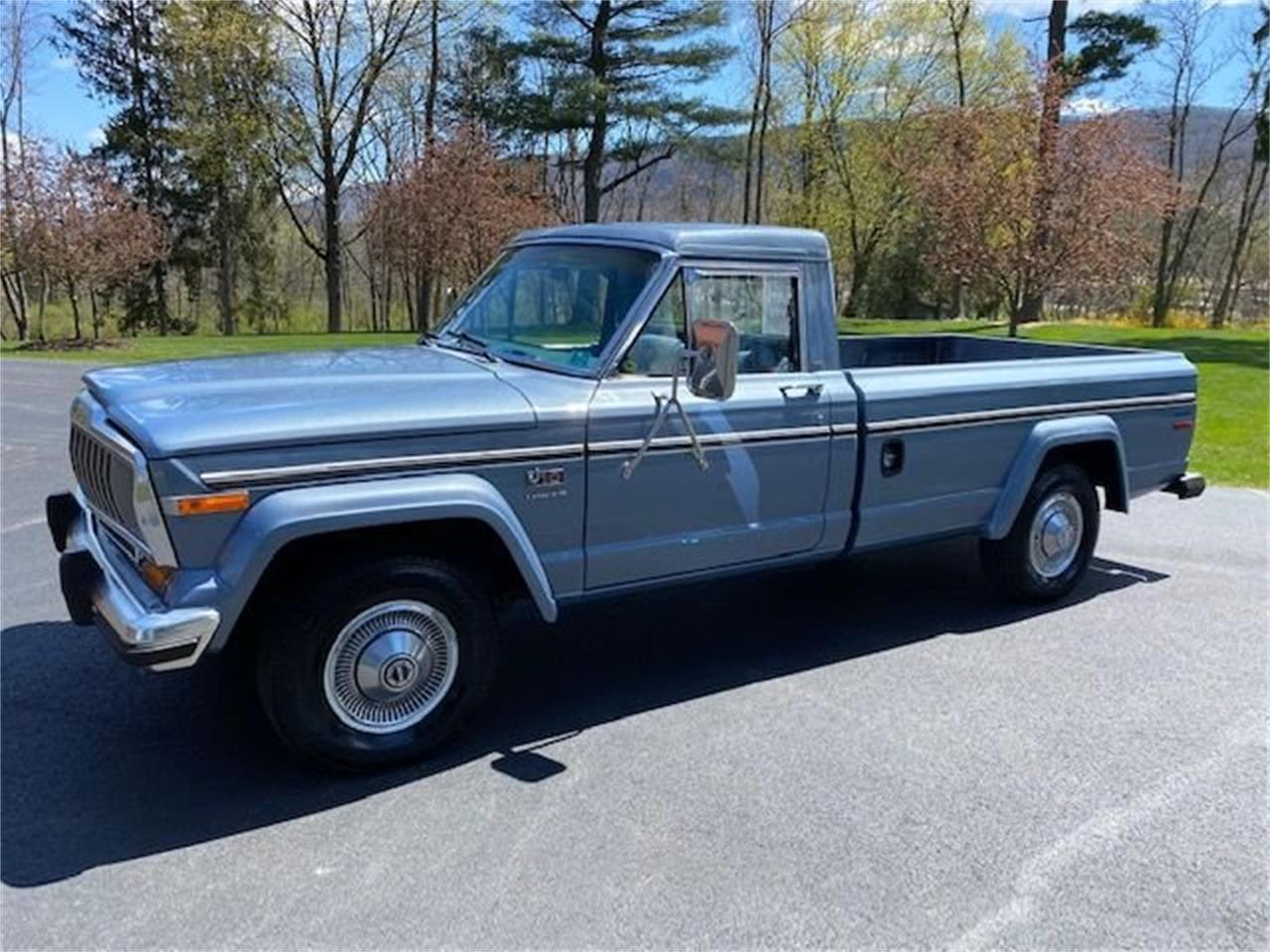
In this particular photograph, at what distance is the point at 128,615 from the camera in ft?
10.2

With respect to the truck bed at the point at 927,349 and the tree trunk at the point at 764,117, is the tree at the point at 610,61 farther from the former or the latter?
the truck bed at the point at 927,349

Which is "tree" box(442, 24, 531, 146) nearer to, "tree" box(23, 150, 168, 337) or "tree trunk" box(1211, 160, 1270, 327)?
"tree" box(23, 150, 168, 337)

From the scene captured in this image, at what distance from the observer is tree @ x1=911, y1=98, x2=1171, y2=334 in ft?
54.0

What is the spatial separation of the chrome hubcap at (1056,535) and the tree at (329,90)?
31.4 metres

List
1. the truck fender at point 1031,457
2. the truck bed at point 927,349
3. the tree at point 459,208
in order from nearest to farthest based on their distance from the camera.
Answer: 1. the truck fender at point 1031,457
2. the truck bed at point 927,349
3. the tree at point 459,208

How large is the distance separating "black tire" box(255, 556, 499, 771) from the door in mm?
528

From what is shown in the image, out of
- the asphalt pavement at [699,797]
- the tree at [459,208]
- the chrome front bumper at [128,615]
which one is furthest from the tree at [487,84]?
the chrome front bumper at [128,615]

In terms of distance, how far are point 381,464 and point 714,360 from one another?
4.16 ft

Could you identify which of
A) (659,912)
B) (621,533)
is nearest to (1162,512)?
(621,533)

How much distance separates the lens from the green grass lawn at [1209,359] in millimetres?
9695

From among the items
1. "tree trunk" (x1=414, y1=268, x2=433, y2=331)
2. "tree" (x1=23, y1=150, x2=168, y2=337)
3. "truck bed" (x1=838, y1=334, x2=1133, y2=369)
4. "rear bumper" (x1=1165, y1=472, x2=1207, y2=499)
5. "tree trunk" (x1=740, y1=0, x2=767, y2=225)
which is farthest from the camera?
"tree trunk" (x1=740, y1=0, x2=767, y2=225)

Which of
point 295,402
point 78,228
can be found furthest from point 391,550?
point 78,228

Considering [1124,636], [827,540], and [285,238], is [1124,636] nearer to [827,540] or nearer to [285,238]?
[827,540]

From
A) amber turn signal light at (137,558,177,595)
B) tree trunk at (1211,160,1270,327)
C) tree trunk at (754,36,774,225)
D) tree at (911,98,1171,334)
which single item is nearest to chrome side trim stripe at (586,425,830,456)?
amber turn signal light at (137,558,177,595)
